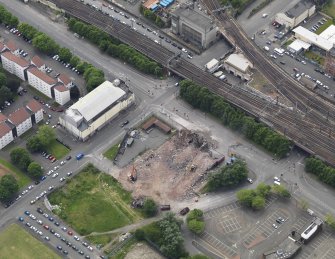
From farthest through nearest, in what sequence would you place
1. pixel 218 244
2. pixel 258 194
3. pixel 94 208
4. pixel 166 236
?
1. pixel 94 208
2. pixel 258 194
3. pixel 218 244
4. pixel 166 236

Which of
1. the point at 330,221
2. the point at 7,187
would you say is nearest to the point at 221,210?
the point at 330,221

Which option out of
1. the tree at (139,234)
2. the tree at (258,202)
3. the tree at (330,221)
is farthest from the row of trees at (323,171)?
the tree at (139,234)

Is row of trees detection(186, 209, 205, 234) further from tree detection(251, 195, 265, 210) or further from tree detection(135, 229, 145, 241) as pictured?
tree detection(251, 195, 265, 210)

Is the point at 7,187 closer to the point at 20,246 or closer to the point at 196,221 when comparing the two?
the point at 20,246

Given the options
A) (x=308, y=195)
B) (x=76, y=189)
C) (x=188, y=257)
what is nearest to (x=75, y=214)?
(x=76, y=189)

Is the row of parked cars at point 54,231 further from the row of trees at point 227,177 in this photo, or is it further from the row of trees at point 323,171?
the row of trees at point 323,171

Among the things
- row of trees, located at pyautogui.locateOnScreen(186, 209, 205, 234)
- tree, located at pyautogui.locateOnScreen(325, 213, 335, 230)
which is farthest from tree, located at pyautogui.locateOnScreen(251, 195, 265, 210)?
tree, located at pyautogui.locateOnScreen(325, 213, 335, 230)
